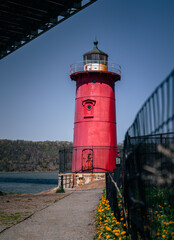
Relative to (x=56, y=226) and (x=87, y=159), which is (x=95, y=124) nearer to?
(x=87, y=159)

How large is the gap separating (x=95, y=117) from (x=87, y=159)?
343cm

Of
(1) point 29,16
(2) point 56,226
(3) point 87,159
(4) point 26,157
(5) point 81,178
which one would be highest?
(1) point 29,16

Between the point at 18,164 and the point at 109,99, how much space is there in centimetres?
13613

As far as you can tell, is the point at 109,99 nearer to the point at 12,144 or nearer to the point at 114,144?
the point at 114,144

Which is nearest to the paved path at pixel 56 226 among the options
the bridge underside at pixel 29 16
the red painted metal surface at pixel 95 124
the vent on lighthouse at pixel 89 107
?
the bridge underside at pixel 29 16

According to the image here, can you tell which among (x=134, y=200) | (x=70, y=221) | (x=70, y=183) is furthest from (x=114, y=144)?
(x=134, y=200)

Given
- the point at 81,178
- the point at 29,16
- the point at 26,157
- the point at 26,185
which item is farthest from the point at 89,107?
the point at 26,157

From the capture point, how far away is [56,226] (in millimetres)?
7766

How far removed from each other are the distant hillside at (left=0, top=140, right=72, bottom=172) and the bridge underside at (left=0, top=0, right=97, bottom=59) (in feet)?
442

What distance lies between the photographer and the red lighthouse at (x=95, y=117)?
23953 millimetres

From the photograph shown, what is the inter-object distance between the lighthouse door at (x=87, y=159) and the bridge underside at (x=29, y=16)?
10505mm

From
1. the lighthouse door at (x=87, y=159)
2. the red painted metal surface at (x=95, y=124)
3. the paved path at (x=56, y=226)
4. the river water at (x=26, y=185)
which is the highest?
the red painted metal surface at (x=95, y=124)

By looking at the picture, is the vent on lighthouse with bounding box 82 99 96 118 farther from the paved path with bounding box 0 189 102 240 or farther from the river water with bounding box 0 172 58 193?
the river water with bounding box 0 172 58 193

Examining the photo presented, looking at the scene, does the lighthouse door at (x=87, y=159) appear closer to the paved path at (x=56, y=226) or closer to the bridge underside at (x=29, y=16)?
the bridge underside at (x=29, y=16)
